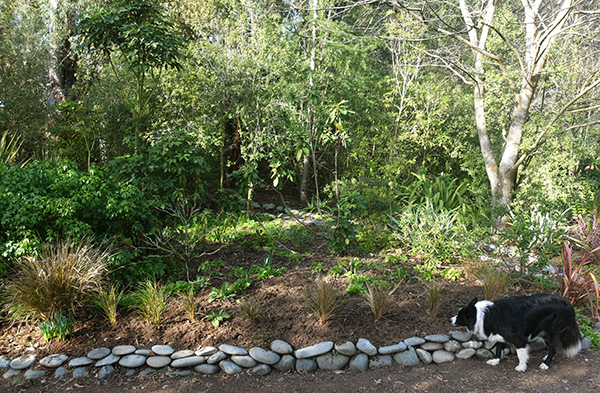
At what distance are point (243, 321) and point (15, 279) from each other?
1.96 metres

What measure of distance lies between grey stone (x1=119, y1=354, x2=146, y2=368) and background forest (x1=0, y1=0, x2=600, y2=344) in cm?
58

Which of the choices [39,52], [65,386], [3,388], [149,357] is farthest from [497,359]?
[39,52]

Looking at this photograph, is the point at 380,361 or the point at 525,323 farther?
the point at 380,361

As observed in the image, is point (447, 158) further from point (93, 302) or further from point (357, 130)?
point (93, 302)

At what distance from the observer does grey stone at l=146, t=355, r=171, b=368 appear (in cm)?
300

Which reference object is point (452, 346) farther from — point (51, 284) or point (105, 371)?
point (51, 284)

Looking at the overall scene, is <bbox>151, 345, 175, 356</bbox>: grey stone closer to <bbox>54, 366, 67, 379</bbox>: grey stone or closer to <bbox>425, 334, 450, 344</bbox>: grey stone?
<bbox>54, 366, 67, 379</bbox>: grey stone

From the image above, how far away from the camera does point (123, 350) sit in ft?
10.1

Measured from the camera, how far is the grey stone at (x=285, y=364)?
3.01 metres

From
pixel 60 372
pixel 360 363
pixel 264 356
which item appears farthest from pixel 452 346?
pixel 60 372

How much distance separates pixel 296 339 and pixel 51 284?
2.07 metres

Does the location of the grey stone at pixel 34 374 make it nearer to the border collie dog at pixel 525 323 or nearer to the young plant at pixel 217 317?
the young plant at pixel 217 317

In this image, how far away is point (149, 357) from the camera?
3043mm

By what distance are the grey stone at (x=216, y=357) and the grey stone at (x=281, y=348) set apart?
381mm
